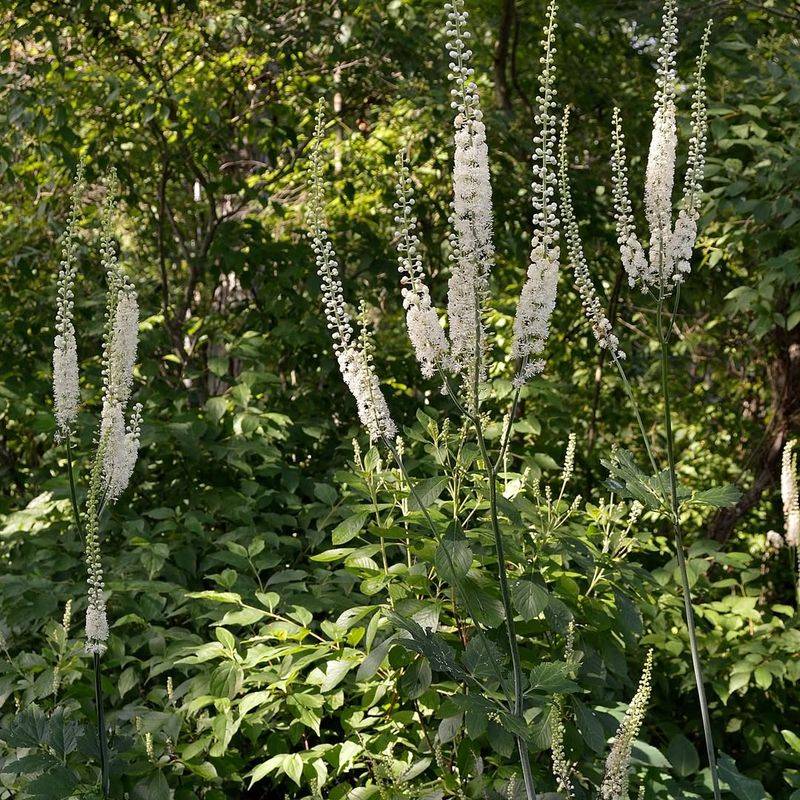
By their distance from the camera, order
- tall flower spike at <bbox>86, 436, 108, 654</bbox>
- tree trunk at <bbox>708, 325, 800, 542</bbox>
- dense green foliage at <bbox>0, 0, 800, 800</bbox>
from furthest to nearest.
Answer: tree trunk at <bbox>708, 325, 800, 542</bbox> < dense green foliage at <bbox>0, 0, 800, 800</bbox> < tall flower spike at <bbox>86, 436, 108, 654</bbox>

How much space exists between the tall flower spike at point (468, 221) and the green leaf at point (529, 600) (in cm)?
71

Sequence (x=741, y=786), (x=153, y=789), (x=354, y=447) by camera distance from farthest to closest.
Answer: (x=354, y=447) < (x=741, y=786) < (x=153, y=789)

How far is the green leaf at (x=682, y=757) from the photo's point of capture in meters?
3.27

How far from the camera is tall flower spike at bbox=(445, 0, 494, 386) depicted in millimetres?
1984

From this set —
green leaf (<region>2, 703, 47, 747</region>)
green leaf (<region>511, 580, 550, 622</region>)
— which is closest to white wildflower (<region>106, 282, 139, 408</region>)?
green leaf (<region>2, 703, 47, 747</region>)

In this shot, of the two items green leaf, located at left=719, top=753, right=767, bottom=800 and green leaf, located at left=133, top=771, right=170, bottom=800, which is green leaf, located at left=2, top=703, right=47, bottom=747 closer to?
green leaf, located at left=133, top=771, right=170, bottom=800

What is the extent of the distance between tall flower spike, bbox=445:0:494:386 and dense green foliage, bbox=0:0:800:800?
50 cm

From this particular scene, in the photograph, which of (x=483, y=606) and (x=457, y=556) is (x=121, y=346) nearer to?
(x=457, y=556)

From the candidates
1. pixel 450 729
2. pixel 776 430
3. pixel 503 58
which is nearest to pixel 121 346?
pixel 450 729

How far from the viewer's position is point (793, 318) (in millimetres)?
4391

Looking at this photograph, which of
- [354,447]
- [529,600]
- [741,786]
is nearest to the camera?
[529,600]

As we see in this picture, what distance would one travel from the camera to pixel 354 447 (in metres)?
3.10

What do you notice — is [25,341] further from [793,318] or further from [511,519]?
[793,318]

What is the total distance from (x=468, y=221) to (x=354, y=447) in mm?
1231
